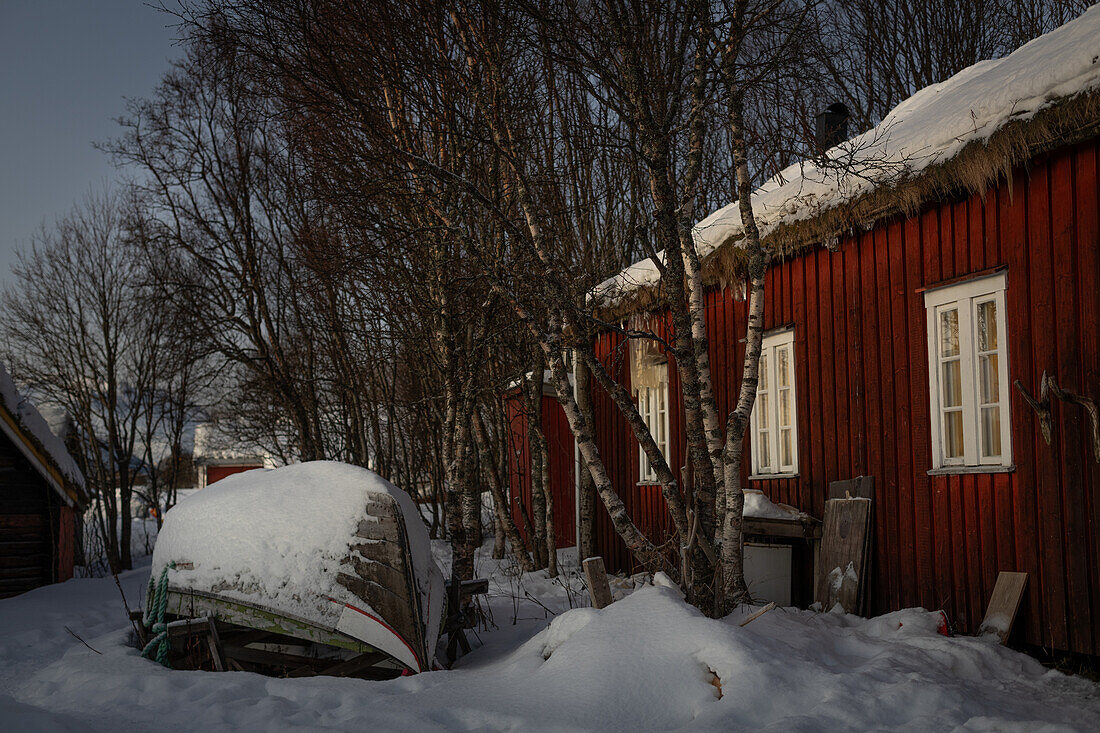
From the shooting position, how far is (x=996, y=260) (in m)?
6.22

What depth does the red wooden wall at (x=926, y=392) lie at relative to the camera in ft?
18.5

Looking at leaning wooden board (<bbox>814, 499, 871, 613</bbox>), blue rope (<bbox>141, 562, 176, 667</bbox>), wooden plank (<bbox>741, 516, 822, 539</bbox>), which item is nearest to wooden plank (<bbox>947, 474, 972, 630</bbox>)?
leaning wooden board (<bbox>814, 499, 871, 613</bbox>)

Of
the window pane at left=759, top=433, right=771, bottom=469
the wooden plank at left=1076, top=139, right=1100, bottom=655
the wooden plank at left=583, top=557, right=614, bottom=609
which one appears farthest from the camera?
the window pane at left=759, top=433, right=771, bottom=469

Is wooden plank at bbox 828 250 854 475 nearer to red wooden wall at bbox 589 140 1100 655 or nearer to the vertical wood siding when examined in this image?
red wooden wall at bbox 589 140 1100 655

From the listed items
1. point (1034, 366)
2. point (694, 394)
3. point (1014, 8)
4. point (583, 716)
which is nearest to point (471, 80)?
point (694, 394)

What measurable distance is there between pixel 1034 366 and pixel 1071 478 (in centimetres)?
78

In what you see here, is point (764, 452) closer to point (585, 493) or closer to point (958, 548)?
point (958, 548)

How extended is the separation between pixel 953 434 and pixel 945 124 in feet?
7.54

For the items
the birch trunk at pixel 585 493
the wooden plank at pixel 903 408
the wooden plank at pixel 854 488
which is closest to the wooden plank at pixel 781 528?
the wooden plank at pixel 854 488

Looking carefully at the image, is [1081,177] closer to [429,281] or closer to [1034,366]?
[1034,366]

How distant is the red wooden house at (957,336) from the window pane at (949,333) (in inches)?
0.6

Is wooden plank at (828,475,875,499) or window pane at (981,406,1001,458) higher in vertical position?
window pane at (981,406,1001,458)

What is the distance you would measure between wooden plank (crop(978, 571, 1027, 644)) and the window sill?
697 millimetres

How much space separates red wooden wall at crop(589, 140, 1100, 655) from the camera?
5633 millimetres
